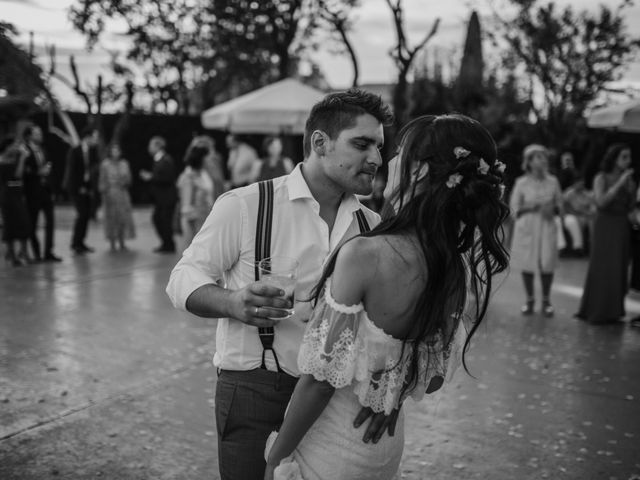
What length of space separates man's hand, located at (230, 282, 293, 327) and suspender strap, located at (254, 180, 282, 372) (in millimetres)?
235

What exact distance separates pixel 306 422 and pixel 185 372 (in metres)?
4.31

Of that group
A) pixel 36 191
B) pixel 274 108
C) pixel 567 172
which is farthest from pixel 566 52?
pixel 36 191

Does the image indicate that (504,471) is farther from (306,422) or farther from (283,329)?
(306,422)

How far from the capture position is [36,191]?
484 inches

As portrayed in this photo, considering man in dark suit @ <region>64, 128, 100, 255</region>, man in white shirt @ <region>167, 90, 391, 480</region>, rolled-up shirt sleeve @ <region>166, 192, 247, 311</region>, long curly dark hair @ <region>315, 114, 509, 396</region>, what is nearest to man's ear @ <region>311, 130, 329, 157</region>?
man in white shirt @ <region>167, 90, 391, 480</region>

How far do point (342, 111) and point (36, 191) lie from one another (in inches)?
421

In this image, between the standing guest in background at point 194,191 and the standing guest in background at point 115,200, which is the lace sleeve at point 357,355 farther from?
the standing guest in background at point 115,200

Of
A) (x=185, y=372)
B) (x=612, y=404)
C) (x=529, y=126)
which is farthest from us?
(x=529, y=126)

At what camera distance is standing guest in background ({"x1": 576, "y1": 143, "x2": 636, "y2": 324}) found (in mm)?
8742

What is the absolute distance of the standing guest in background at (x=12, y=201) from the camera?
1141cm

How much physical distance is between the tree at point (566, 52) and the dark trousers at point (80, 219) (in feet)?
36.7

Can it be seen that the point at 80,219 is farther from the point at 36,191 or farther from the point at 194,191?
the point at 194,191

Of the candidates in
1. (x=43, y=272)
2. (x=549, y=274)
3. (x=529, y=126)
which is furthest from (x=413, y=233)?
(x=529, y=126)

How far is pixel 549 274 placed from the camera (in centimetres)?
913
